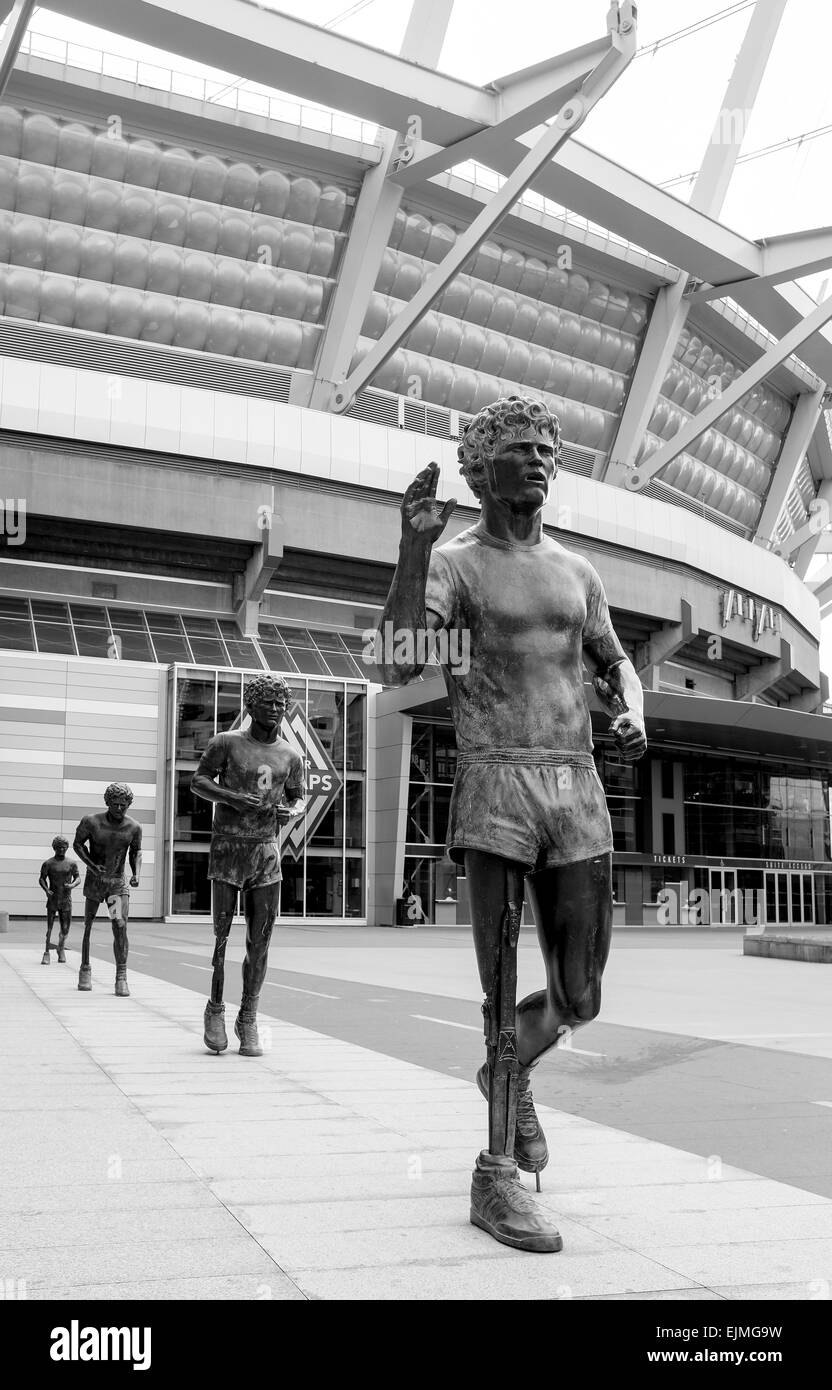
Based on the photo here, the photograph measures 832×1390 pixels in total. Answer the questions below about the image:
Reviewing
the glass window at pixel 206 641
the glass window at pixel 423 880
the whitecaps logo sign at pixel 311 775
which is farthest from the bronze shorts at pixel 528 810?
the glass window at pixel 423 880

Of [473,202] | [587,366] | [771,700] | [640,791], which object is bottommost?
[640,791]

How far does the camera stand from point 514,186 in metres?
35.2

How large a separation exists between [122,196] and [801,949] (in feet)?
99.0

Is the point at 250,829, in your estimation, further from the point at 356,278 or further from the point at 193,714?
the point at 356,278

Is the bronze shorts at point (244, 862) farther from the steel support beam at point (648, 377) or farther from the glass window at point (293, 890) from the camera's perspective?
the steel support beam at point (648, 377)

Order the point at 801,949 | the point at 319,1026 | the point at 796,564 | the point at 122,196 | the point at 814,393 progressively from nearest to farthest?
the point at 319,1026 < the point at 801,949 < the point at 122,196 < the point at 814,393 < the point at 796,564

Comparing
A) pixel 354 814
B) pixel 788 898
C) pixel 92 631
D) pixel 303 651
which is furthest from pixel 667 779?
pixel 92 631

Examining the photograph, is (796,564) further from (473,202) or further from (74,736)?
(74,736)

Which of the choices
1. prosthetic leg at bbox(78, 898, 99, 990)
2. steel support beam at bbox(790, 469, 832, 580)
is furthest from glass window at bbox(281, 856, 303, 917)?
steel support beam at bbox(790, 469, 832, 580)

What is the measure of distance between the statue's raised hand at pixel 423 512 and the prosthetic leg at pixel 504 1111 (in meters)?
1.04

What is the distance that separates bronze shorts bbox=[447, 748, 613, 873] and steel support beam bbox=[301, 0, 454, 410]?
3814 cm
